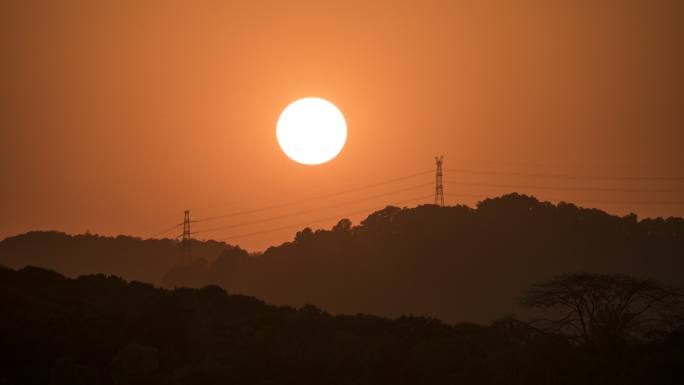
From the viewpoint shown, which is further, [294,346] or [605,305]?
[605,305]

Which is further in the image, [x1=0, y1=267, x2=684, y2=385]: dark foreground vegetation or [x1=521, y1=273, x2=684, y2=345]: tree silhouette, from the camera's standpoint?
[x1=521, y1=273, x2=684, y2=345]: tree silhouette

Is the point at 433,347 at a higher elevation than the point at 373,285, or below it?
higher

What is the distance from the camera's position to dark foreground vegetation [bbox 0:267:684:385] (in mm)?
59938

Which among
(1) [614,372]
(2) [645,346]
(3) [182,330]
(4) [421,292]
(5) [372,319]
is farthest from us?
(4) [421,292]

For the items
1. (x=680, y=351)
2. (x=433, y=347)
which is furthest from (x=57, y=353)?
(x=680, y=351)

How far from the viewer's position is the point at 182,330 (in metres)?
69.2

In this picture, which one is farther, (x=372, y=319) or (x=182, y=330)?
(x=372, y=319)

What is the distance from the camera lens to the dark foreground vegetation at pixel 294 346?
59938 mm

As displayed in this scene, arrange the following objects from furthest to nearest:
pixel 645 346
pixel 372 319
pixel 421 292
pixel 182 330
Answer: pixel 421 292, pixel 372 319, pixel 182 330, pixel 645 346

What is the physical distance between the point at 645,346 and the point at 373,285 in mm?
134376

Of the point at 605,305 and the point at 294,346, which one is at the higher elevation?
the point at 605,305

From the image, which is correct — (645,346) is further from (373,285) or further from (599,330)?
(373,285)

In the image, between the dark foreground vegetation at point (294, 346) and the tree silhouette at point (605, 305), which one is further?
the tree silhouette at point (605, 305)

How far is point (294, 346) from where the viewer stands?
66.8 m
